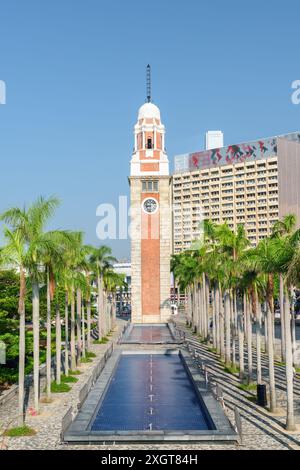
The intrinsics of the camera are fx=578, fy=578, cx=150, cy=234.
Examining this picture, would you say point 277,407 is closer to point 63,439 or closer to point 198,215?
point 63,439

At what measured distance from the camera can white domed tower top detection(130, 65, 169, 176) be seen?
83188 mm

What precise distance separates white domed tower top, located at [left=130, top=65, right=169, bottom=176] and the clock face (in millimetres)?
3887

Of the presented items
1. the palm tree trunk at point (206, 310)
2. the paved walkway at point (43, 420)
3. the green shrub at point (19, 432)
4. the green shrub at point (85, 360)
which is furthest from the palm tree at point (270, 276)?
the palm tree trunk at point (206, 310)

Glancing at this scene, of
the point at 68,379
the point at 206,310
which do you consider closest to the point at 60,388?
the point at 68,379

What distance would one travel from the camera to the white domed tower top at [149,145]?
273 feet

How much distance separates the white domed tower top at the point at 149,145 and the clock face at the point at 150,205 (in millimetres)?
3887

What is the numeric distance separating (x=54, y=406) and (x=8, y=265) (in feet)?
24.2

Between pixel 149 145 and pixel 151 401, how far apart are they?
60.7 meters

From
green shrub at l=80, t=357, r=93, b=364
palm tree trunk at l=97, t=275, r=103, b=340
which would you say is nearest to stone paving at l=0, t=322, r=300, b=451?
green shrub at l=80, t=357, r=93, b=364

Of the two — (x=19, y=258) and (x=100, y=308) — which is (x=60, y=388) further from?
(x=100, y=308)

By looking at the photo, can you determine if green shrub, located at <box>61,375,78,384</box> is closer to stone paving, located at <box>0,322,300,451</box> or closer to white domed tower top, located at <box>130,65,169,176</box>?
stone paving, located at <box>0,322,300,451</box>

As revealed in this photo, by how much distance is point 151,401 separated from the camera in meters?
29.1

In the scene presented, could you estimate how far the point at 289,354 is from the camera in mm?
22531
